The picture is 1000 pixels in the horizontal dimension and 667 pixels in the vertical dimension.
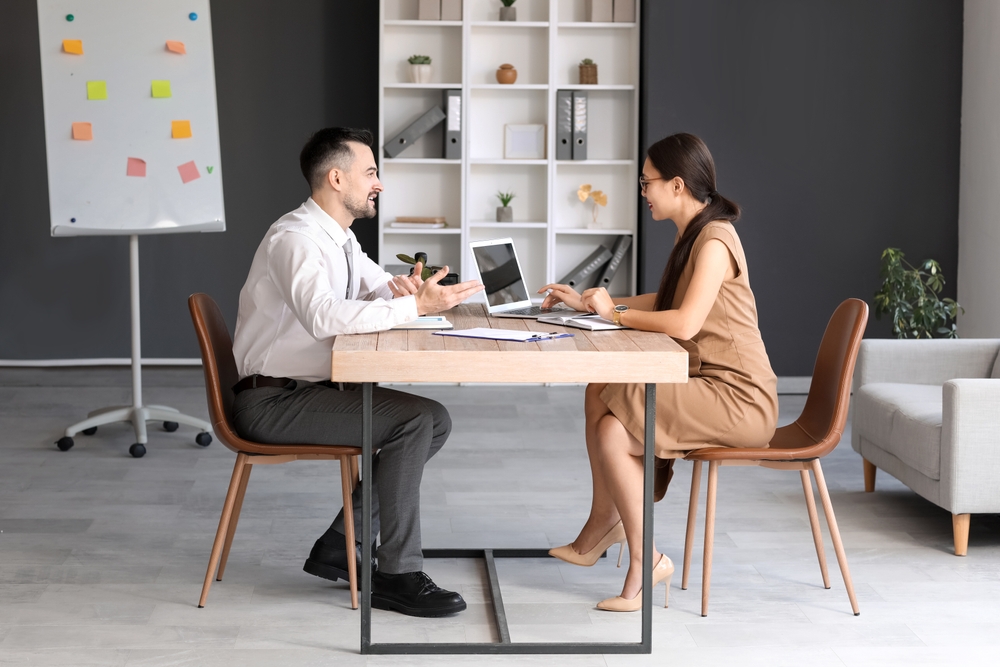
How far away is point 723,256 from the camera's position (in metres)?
2.71

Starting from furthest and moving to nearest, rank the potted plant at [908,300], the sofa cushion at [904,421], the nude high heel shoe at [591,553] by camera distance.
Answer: the potted plant at [908,300] → the sofa cushion at [904,421] → the nude high heel shoe at [591,553]

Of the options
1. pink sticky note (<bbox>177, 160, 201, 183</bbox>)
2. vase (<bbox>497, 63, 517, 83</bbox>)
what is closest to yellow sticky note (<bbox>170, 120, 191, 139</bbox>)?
pink sticky note (<bbox>177, 160, 201, 183</bbox>)

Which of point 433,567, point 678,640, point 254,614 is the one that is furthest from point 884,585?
point 254,614

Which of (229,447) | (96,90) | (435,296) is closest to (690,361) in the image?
(435,296)

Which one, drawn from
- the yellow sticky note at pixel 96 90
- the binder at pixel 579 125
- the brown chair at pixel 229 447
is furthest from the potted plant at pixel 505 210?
the brown chair at pixel 229 447

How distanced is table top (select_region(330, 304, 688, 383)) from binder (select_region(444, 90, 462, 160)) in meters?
3.65

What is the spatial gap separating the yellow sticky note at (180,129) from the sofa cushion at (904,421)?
10.0 ft

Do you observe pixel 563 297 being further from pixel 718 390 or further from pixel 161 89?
pixel 161 89

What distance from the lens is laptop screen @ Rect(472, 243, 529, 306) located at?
2885mm

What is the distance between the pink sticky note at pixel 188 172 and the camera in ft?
15.3

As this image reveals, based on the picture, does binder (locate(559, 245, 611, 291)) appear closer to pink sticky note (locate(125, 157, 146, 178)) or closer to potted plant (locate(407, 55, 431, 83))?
potted plant (locate(407, 55, 431, 83))

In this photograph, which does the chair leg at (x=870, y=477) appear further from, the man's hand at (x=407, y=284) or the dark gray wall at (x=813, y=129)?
the dark gray wall at (x=813, y=129)

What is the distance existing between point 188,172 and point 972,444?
3.37 meters

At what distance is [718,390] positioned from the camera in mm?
2717
